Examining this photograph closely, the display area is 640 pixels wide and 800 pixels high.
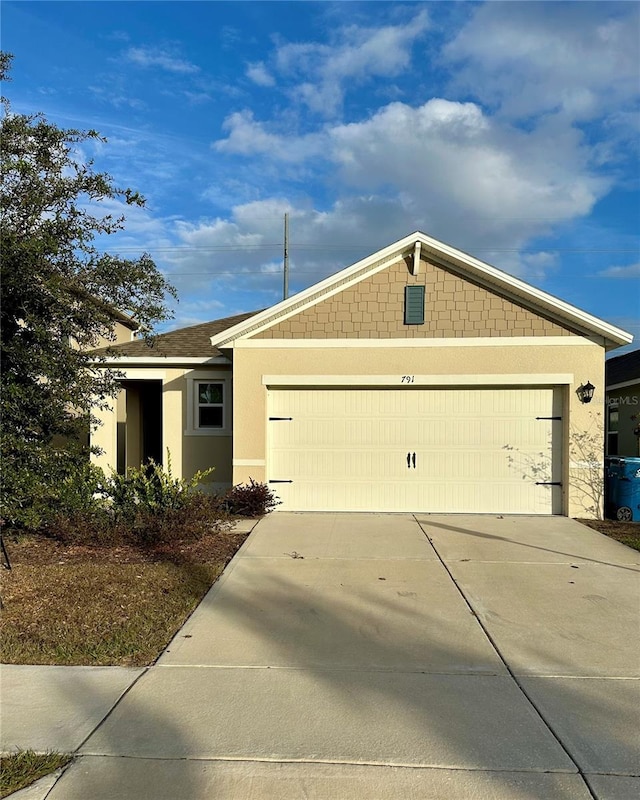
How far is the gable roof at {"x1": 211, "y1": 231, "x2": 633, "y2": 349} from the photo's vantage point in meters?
9.66

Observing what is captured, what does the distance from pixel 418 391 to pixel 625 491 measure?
387cm

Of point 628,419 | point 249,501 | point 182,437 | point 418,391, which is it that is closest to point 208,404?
point 182,437

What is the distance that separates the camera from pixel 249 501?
970 cm

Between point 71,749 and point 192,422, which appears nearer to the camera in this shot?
point 71,749

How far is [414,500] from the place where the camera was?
401 inches

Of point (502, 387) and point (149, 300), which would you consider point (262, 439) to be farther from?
point (502, 387)

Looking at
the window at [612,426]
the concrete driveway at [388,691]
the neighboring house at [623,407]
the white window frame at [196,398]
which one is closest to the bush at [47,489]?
the concrete driveway at [388,691]

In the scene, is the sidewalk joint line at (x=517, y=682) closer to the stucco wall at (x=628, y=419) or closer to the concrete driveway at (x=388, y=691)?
the concrete driveway at (x=388, y=691)

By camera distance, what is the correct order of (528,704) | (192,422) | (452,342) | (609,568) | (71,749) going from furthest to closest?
(192,422), (452,342), (609,568), (528,704), (71,749)

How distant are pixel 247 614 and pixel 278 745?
7.15 feet

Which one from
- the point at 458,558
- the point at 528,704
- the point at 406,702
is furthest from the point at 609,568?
the point at 406,702

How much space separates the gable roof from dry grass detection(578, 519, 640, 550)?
302 centimetres

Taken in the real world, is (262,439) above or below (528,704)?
above

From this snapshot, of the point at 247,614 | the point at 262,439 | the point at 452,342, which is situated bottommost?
the point at 247,614
